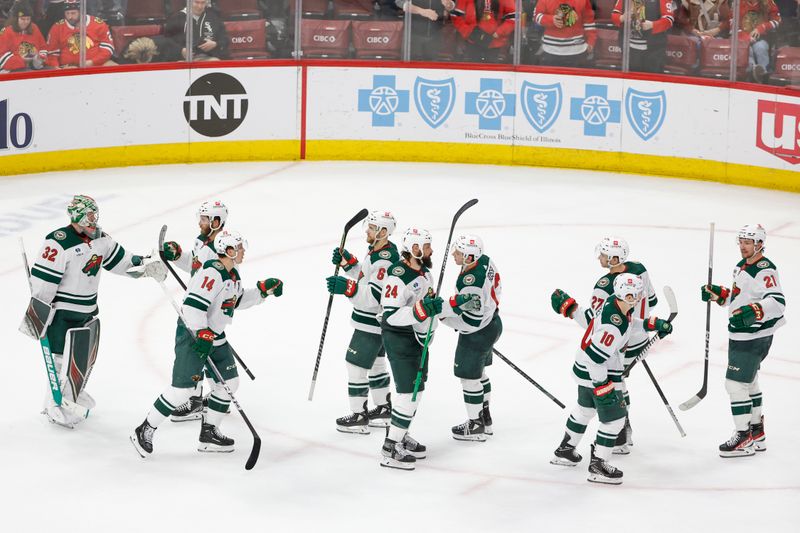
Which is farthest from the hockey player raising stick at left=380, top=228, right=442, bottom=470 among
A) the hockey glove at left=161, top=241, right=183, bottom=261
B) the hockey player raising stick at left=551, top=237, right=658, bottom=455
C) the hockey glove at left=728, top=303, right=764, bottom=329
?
the hockey glove at left=728, top=303, right=764, bottom=329

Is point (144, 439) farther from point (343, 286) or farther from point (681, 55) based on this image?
A: point (681, 55)

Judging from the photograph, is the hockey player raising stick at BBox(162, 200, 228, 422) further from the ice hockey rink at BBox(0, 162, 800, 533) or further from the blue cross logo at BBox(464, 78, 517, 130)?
the blue cross logo at BBox(464, 78, 517, 130)

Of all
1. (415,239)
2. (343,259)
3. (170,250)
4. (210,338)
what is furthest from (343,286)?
(170,250)

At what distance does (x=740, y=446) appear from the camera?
782 cm

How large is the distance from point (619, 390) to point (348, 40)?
8.83 meters

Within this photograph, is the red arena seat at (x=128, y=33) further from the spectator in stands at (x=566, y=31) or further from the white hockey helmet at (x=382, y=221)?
the white hockey helmet at (x=382, y=221)

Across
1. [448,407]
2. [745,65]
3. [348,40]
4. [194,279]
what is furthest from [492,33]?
[194,279]

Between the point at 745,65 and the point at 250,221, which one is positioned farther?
the point at 745,65

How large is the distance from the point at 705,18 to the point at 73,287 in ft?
28.9

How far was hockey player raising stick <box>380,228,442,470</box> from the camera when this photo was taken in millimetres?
7480

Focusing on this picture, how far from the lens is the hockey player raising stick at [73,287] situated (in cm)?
783

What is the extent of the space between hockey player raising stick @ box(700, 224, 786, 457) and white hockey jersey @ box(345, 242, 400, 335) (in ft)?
5.77

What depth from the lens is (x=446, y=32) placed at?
1545 centimetres

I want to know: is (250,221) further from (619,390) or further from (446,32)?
(619,390)
